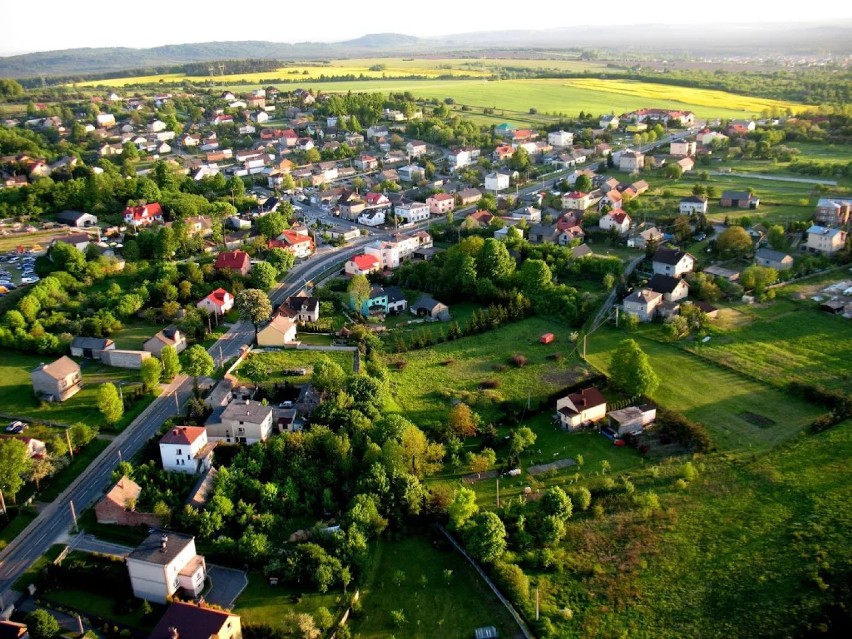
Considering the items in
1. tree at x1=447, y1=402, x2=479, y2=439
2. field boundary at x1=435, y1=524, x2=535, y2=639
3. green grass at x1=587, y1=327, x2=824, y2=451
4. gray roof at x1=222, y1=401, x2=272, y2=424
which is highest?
gray roof at x1=222, y1=401, x2=272, y2=424

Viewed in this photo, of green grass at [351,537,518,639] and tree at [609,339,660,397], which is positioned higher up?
tree at [609,339,660,397]

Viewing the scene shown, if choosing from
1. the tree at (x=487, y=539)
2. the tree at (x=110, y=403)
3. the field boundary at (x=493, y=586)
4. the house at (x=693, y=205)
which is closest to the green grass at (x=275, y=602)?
the field boundary at (x=493, y=586)

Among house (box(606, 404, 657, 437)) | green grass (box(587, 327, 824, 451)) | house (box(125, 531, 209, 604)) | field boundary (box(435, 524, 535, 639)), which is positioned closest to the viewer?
field boundary (box(435, 524, 535, 639))

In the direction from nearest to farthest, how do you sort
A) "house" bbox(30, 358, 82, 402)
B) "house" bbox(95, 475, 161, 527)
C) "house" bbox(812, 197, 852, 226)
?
"house" bbox(95, 475, 161, 527), "house" bbox(30, 358, 82, 402), "house" bbox(812, 197, 852, 226)

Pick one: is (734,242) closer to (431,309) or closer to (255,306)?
(431,309)

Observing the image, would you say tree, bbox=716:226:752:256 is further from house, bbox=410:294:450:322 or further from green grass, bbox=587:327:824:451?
house, bbox=410:294:450:322

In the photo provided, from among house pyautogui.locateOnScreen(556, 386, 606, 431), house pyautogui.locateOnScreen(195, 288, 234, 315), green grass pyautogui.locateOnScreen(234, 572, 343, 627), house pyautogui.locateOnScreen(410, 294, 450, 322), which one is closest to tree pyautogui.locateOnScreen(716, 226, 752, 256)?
house pyautogui.locateOnScreen(410, 294, 450, 322)
